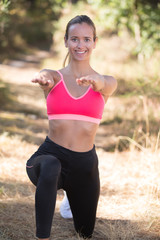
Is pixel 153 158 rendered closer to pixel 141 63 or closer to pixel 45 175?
pixel 45 175

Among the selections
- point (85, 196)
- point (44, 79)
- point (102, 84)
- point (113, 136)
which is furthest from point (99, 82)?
point (113, 136)

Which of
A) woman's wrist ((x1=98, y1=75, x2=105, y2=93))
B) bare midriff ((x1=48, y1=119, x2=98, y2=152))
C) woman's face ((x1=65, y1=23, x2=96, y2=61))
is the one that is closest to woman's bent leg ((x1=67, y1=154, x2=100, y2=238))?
bare midriff ((x1=48, y1=119, x2=98, y2=152))

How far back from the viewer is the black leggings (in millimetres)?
2293

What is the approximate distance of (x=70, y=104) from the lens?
8.04 feet

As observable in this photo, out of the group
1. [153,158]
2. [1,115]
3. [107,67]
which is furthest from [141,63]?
[153,158]

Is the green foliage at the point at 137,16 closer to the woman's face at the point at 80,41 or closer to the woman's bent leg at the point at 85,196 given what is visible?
the woman's face at the point at 80,41

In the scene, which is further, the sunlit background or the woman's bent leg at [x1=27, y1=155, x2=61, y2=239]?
the sunlit background

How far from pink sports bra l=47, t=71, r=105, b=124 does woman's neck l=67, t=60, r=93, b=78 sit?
0.49 ft

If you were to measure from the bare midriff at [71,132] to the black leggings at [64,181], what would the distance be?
4 centimetres

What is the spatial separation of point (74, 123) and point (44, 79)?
1.16ft

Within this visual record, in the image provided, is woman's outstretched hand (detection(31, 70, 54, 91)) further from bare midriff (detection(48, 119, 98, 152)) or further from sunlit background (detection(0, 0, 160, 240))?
sunlit background (detection(0, 0, 160, 240))

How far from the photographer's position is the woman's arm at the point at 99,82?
2243 mm

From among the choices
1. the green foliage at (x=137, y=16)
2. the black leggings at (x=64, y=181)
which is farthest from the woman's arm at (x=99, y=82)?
the green foliage at (x=137, y=16)

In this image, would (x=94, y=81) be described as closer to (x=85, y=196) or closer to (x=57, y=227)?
(x=85, y=196)
